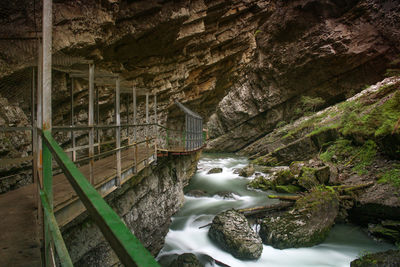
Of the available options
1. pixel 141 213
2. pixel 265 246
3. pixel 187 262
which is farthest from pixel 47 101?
pixel 265 246

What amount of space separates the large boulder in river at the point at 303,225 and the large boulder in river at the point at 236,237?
2.04ft

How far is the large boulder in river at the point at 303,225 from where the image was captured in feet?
24.5

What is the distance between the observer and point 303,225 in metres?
7.59

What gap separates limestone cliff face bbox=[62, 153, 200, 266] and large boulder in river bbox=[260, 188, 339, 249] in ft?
12.0

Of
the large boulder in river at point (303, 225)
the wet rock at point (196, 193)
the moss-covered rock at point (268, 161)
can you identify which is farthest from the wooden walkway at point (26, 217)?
the moss-covered rock at point (268, 161)

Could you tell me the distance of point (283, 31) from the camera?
79.5ft

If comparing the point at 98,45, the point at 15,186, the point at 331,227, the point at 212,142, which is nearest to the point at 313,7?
the point at 212,142

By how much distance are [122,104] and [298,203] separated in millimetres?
8004

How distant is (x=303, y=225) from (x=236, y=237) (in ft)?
7.67

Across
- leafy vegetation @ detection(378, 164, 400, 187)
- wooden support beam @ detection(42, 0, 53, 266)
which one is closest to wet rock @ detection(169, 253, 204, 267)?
wooden support beam @ detection(42, 0, 53, 266)

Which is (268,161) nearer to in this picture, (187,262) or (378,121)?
(378,121)

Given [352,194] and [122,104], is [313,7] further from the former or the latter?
[122,104]

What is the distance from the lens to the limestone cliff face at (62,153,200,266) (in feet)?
12.9

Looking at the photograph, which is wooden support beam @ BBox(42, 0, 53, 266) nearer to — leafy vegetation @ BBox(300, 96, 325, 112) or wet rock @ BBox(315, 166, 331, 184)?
wet rock @ BBox(315, 166, 331, 184)
